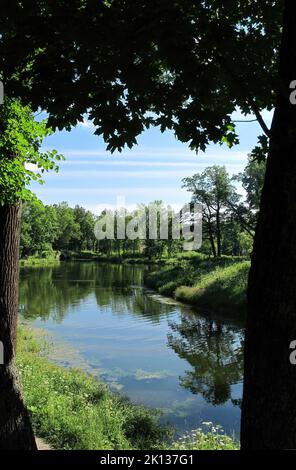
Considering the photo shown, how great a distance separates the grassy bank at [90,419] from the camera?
8797 millimetres

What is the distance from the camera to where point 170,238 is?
274 ft

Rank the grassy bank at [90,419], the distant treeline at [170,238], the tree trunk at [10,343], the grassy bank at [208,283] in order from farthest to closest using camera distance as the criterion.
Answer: the distant treeline at [170,238]
the grassy bank at [208,283]
the grassy bank at [90,419]
the tree trunk at [10,343]

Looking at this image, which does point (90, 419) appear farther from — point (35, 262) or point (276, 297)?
point (35, 262)

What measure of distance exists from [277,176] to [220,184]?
189ft

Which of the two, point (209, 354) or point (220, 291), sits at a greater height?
point (220, 291)

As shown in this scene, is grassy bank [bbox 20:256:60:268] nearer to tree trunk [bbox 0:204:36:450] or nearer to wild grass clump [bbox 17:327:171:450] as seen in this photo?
wild grass clump [bbox 17:327:171:450]

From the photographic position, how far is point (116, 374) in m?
16.4

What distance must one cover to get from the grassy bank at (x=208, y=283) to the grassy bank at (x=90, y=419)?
54.6 ft

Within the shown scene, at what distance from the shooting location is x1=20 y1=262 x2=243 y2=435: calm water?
13.5 metres

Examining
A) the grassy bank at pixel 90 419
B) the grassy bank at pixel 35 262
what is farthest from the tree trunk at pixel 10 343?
the grassy bank at pixel 35 262

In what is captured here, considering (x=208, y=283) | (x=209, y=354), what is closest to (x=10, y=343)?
(x=209, y=354)

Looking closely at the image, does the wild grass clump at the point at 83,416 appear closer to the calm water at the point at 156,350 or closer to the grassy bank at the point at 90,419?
the grassy bank at the point at 90,419

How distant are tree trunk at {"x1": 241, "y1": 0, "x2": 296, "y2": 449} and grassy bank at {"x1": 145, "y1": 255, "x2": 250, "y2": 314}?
24.9 m

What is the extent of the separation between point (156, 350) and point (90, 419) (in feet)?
34.8
